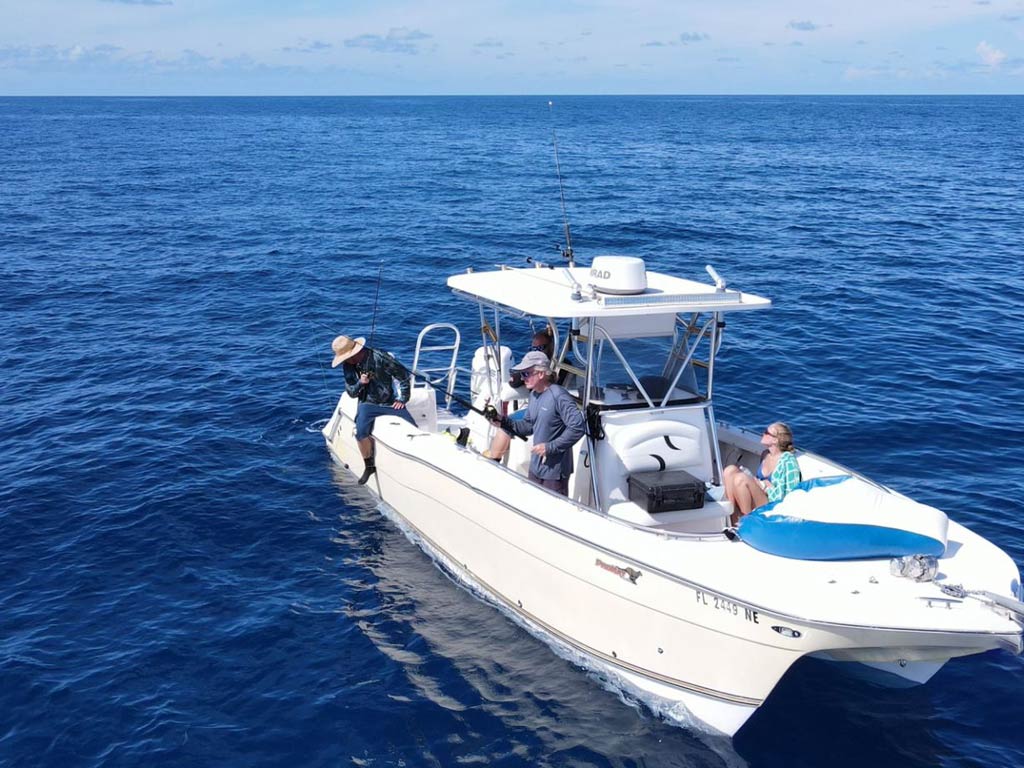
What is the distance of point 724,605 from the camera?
21.1 ft

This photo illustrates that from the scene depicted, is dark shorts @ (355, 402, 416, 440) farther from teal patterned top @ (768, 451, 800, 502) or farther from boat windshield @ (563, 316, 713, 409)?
teal patterned top @ (768, 451, 800, 502)

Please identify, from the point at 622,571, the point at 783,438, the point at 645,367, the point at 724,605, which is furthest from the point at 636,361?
the point at 724,605

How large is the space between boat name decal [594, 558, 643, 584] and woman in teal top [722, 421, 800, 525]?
148cm

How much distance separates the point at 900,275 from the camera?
76.3 ft

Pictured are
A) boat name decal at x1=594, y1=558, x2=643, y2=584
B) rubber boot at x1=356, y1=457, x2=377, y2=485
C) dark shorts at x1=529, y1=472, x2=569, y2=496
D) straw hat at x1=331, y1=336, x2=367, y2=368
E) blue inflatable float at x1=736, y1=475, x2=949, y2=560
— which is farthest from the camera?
rubber boot at x1=356, y1=457, x2=377, y2=485

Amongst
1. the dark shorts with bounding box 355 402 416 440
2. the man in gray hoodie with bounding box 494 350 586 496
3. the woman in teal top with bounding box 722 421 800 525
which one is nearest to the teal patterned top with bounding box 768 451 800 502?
the woman in teal top with bounding box 722 421 800 525

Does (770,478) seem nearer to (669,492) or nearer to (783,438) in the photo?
(783,438)

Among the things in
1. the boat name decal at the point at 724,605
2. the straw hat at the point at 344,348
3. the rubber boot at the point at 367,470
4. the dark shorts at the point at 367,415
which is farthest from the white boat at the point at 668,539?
the straw hat at the point at 344,348

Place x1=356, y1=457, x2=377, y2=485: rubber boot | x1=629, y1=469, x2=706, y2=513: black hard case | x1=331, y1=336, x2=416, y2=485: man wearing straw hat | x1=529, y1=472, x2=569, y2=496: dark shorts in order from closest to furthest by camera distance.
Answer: x1=629, y1=469, x2=706, y2=513: black hard case < x1=529, y1=472, x2=569, y2=496: dark shorts < x1=331, y1=336, x2=416, y2=485: man wearing straw hat < x1=356, y1=457, x2=377, y2=485: rubber boot

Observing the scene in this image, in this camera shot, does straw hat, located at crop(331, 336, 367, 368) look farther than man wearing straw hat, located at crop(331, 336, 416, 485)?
No

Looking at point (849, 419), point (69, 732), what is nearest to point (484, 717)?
point (69, 732)

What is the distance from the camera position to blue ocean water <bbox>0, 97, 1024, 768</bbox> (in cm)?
734

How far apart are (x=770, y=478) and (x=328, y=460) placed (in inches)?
290

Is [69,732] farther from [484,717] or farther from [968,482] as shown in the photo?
[968,482]
